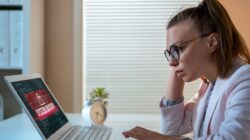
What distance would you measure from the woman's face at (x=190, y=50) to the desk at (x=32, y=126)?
417 mm

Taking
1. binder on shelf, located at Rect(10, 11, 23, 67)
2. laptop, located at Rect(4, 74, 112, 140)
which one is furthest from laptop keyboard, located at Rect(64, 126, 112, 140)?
binder on shelf, located at Rect(10, 11, 23, 67)

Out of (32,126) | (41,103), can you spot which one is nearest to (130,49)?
(32,126)

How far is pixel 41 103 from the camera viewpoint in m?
1.26

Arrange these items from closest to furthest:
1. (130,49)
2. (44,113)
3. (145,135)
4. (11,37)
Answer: (145,135), (44,113), (11,37), (130,49)

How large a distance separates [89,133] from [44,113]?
0.70ft

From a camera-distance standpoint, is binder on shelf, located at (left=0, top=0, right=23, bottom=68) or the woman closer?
the woman

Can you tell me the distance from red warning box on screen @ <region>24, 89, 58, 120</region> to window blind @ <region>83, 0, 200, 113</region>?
1.03m

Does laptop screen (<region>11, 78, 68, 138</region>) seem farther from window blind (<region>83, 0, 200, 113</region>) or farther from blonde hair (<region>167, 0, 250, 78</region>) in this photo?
window blind (<region>83, 0, 200, 113</region>)

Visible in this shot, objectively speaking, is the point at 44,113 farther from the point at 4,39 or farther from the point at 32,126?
the point at 4,39

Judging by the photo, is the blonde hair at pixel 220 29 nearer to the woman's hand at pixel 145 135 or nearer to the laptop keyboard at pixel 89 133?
the woman's hand at pixel 145 135

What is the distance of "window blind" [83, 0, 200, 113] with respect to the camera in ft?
7.87

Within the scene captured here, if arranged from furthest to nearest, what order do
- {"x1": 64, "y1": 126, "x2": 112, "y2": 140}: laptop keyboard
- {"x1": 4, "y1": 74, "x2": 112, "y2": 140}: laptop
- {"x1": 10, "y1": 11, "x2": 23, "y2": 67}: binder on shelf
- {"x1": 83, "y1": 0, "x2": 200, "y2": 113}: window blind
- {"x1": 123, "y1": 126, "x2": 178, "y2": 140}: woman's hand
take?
{"x1": 83, "y1": 0, "x2": 200, "y2": 113}: window blind, {"x1": 10, "y1": 11, "x2": 23, "y2": 67}: binder on shelf, {"x1": 64, "y1": 126, "x2": 112, "y2": 140}: laptop keyboard, {"x1": 4, "y1": 74, "x2": 112, "y2": 140}: laptop, {"x1": 123, "y1": 126, "x2": 178, "y2": 140}: woman's hand

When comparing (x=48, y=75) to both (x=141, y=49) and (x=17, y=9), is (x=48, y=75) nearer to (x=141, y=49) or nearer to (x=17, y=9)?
(x=17, y=9)

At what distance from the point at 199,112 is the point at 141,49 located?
4.17 ft
